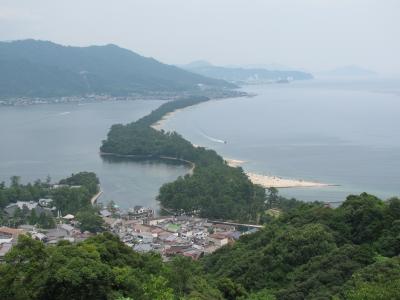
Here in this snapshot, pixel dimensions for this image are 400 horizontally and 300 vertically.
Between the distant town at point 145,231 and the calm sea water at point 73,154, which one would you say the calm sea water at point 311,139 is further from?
the distant town at point 145,231

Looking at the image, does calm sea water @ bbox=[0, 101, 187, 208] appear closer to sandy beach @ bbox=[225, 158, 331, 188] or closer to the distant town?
the distant town

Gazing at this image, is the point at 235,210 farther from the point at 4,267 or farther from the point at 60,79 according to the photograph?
the point at 60,79

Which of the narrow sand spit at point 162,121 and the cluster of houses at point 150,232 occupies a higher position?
the narrow sand spit at point 162,121

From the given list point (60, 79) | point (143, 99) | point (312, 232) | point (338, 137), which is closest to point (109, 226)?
point (312, 232)

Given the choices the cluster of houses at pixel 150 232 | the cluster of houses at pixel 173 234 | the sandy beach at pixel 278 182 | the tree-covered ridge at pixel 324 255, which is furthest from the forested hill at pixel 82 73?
the tree-covered ridge at pixel 324 255

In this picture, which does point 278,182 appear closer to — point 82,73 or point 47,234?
point 47,234

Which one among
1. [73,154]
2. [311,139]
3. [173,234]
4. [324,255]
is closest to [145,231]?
[173,234]
